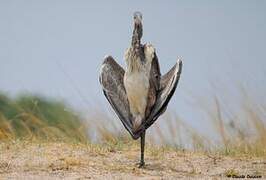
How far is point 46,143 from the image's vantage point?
11.5 meters

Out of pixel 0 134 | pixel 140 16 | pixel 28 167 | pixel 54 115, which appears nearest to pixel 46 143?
pixel 0 134

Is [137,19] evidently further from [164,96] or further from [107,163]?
[107,163]

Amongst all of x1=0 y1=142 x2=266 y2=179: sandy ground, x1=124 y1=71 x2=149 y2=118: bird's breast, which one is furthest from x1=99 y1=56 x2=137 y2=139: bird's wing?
x1=0 y1=142 x2=266 y2=179: sandy ground

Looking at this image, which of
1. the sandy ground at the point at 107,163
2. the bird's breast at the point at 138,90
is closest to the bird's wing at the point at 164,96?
the bird's breast at the point at 138,90

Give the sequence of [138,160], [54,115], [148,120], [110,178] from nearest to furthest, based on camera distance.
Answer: [110,178], [148,120], [138,160], [54,115]

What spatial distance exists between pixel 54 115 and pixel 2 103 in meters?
2.16

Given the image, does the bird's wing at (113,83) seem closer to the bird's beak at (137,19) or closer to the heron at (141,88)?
the heron at (141,88)

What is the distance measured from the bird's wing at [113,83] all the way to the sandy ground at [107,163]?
732 mm

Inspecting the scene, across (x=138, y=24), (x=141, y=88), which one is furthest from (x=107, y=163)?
(x=138, y=24)

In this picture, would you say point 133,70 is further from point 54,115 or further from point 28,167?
point 54,115

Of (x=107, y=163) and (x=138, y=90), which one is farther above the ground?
(x=138, y=90)

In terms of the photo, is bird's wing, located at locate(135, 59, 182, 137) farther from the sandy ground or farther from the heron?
the sandy ground

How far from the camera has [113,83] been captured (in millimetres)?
9812

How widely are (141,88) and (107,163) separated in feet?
3.54
